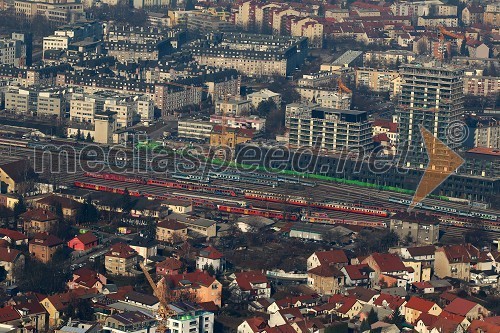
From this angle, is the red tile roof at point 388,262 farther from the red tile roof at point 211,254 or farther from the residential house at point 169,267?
the residential house at point 169,267

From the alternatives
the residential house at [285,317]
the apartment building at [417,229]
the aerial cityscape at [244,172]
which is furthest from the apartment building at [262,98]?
the residential house at [285,317]

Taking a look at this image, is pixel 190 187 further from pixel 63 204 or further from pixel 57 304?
pixel 57 304

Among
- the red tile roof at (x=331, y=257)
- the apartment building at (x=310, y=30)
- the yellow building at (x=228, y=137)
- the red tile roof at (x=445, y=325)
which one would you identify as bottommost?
the red tile roof at (x=445, y=325)

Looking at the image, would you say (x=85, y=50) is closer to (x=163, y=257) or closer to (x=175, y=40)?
(x=175, y=40)

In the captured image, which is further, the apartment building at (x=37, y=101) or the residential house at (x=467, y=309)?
the apartment building at (x=37, y=101)

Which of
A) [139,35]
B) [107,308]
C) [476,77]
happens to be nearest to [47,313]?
[107,308]

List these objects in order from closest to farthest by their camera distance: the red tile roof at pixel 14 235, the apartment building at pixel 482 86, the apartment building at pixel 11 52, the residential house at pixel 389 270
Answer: the residential house at pixel 389 270, the red tile roof at pixel 14 235, the apartment building at pixel 482 86, the apartment building at pixel 11 52

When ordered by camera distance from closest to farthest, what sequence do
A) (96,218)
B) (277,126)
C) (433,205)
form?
(96,218) < (433,205) < (277,126)
